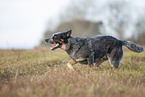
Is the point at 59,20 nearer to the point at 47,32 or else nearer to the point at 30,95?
the point at 47,32

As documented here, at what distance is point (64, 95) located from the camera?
7.20ft

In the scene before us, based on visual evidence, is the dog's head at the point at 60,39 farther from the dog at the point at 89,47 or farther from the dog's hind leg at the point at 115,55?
the dog's hind leg at the point at 115,55

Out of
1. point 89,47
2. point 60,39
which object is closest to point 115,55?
point 89,47

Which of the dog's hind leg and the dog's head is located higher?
the dog's head

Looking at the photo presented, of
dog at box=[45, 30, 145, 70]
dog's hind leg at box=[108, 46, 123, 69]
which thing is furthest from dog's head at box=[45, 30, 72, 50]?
dog's hind leg at box=[108, 46, 123, 69]

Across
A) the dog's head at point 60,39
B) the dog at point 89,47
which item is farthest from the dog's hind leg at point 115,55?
the dog's head at point 60,39

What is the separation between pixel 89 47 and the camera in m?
3.90

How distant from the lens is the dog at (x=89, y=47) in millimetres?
3820

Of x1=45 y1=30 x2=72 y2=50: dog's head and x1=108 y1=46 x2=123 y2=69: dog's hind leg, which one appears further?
x1=108 y1=46 x2=123 y2=69: dog's hind leg

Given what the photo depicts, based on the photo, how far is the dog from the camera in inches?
150

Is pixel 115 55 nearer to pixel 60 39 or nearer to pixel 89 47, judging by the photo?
pixel 89 47

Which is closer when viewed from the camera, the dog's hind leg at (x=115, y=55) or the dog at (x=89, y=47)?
the dog at (x=89, y=47)

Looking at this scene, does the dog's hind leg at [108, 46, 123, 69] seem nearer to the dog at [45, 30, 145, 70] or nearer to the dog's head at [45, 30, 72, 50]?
the dog at [45, 30, 145, 70]

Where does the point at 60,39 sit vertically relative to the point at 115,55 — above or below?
above
